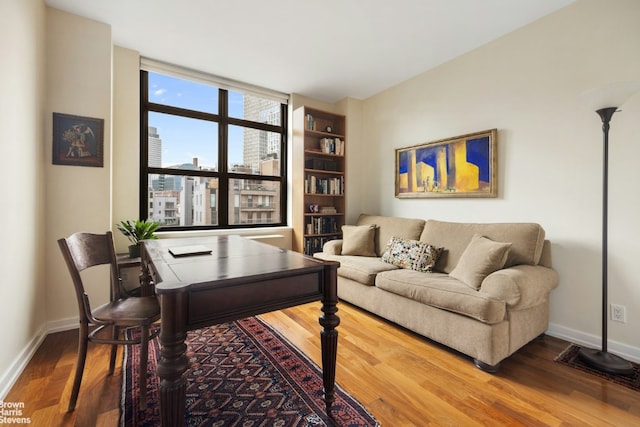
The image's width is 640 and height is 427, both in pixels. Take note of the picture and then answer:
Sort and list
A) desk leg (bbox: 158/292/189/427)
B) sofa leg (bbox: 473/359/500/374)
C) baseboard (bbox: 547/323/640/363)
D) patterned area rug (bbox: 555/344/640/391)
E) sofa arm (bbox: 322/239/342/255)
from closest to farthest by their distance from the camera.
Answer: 1. desk leg (bbox: 158/292/189/427)
2. patterned area rug (bbox: 555/344/640/391)
3. sofa leg (bbox: 473/359/500/374)
4. baseboard (bbox: 547/323/640/363)
5. sofa arm (bbox: 322/239/342/255)

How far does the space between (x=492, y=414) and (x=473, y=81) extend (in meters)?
2.88

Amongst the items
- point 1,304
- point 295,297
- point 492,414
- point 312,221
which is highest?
point 312,221

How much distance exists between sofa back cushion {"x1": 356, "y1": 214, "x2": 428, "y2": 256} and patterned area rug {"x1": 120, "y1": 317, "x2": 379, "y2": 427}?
169cm

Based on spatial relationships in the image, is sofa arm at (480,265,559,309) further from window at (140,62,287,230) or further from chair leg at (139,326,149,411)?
window at (140,62,287,230)

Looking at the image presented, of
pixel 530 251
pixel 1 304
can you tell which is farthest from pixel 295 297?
pixel 530 251

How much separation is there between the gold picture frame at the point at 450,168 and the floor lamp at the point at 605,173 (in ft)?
2.77

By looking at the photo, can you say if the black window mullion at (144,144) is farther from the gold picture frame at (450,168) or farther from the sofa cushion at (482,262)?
the sofa cushion at (482,262)

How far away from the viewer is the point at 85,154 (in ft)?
8.10

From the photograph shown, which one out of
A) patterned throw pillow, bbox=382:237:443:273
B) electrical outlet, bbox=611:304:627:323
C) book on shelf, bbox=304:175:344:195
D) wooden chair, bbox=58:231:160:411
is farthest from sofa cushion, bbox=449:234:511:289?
book on shelf, bbox=304:175:344:195

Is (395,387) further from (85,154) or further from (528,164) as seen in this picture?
(85,154)

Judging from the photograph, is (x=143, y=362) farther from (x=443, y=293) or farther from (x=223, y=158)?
(x=223, y=158)

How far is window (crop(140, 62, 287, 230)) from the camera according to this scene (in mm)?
3289

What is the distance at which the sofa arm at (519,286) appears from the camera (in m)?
1.85

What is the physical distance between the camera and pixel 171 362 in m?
0.98
